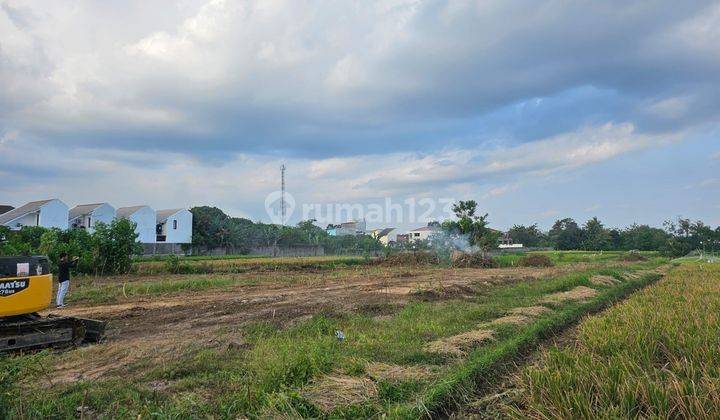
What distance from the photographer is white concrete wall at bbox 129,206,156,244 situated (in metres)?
54.1

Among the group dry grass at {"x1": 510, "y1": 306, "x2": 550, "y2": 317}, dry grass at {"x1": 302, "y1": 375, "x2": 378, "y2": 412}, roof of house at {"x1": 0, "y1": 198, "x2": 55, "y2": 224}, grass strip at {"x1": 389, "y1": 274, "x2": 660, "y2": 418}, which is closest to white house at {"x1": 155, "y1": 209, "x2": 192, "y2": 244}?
roof of house at {"x1": 0, "y1": 198, "x2": 55, "y2": 224}

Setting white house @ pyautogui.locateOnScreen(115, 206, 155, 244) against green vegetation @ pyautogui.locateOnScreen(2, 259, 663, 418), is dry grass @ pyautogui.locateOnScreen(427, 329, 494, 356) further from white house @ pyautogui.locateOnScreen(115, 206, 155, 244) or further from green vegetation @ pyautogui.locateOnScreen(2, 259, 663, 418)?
white house @ pyautogui.locateOnScreen(115, 206, 155, 244)

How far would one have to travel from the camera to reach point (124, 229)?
24.5 m

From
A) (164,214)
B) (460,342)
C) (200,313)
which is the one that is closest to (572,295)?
(460,342)

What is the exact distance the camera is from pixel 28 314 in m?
8.34

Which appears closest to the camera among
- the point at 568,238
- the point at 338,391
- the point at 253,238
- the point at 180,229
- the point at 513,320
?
the point at 338,391

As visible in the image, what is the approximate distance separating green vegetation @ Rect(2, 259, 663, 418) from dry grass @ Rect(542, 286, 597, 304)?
4060mm

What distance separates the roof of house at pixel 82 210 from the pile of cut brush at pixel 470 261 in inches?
1617

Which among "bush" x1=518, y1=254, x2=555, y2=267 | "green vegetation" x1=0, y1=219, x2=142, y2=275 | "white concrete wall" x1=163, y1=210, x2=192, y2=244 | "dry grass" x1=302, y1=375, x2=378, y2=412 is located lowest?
"bush" x1=518, y1=254, x2=555, y2=267

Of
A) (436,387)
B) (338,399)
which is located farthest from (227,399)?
(436,387)

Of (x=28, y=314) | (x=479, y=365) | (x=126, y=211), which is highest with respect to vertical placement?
(x=126, y=211)

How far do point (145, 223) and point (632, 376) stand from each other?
57869 mm

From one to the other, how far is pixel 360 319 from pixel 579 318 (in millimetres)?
5964

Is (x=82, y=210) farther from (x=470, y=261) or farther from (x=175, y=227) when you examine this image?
(x=470, y=261)
